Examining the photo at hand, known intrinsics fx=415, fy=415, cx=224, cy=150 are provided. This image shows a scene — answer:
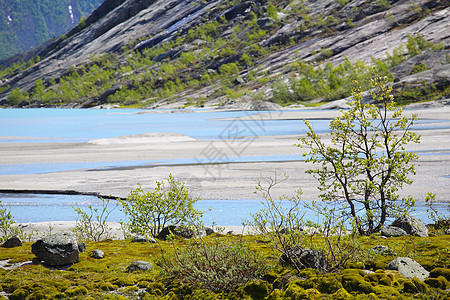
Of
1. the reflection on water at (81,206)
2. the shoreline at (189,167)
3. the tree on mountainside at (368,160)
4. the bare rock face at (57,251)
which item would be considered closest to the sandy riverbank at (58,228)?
the reflection on water at (81,206)

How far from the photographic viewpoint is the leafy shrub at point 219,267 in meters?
8.73

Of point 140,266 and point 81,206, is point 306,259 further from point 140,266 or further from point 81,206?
point 81,206

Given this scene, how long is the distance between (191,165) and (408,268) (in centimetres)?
2398

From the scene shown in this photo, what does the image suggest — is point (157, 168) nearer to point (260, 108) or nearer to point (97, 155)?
point (97, 155)

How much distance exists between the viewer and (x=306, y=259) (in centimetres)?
945

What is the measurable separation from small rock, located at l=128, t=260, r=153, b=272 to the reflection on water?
331 inches

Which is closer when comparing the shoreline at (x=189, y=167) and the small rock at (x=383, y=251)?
the small rock at (x=383, y=251)

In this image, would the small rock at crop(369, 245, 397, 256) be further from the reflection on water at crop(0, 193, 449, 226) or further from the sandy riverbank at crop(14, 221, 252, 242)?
the reflection on water at crop(0, 193, 449, 226)

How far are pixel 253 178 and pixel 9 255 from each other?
16884mm

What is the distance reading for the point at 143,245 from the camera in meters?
13.1

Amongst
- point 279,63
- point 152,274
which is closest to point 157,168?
point 152,274

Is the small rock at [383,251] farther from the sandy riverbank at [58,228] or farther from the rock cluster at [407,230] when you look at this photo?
the sandy riverbank at [58,228]

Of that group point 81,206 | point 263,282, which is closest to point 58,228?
point 81,206

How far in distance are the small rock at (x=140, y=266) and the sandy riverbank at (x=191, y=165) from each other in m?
12.7
